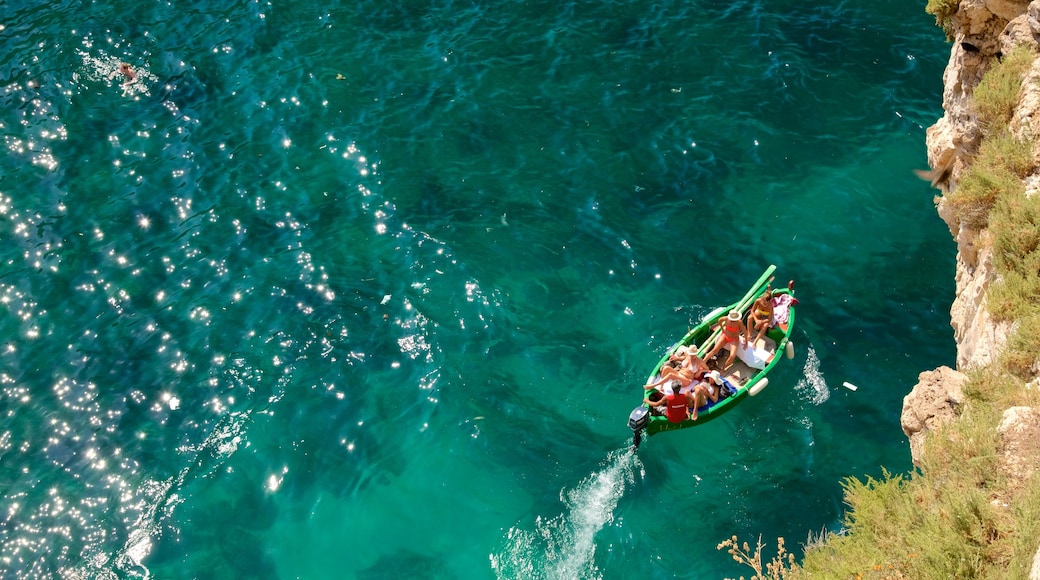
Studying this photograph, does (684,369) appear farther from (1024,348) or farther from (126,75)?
(126,75)

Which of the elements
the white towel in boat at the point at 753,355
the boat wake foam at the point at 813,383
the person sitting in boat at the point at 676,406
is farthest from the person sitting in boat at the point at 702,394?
the boat wake foam at the point at 813,383

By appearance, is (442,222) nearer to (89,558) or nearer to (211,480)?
(211,480)

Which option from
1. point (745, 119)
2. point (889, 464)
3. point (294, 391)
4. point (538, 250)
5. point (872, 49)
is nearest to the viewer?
point (889, 464)

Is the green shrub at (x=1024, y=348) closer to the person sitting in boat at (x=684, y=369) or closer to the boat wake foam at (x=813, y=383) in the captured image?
the boat wake foam at (x=813, y=383)

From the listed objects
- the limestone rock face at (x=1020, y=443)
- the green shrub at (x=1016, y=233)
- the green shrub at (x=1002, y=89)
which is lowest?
the limestone rock face at (x=1020, y=443)

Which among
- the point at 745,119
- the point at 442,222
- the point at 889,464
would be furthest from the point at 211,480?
the point at 745,119

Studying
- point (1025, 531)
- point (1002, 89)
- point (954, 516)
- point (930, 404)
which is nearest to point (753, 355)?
point (930, 404)

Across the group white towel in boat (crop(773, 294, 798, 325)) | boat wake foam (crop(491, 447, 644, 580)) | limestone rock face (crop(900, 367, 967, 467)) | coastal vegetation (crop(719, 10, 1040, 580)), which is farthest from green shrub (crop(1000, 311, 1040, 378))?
boat wake foam (crop(491, 447, 644, 580))
